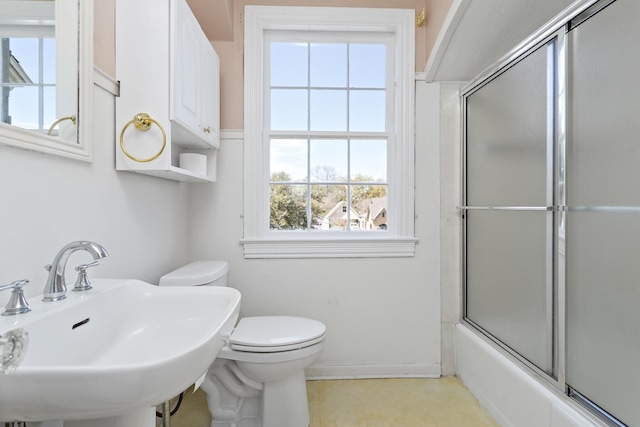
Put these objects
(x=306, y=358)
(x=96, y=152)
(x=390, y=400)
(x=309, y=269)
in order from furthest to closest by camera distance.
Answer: (x=309, y=269) < (x=390, y=400) < (x=306, y=358) < (x=96, y=152)

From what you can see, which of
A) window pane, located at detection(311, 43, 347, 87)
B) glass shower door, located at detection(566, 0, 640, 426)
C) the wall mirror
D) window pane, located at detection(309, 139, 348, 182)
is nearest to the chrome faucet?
the wall mirror

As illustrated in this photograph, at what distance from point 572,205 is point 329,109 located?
1.38 metres

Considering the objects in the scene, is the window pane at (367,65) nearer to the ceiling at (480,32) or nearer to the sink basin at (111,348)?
the ceiling at (480,32)

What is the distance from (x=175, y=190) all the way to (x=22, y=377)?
1334 millimetres

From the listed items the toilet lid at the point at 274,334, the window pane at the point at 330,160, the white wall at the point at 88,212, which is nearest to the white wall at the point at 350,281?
the white wall at the point at 88,212

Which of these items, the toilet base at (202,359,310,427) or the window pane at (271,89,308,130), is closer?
the toilet base at (202,359,310,427)

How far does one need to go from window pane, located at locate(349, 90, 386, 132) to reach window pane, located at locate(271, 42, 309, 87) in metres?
0.33

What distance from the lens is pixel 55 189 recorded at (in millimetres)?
957

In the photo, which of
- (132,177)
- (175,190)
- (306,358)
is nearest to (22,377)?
(132,177)

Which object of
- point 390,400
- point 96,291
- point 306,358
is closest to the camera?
point 96,291

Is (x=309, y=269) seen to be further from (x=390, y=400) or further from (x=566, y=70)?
(x=566, y=70)

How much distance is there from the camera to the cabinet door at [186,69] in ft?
4.10

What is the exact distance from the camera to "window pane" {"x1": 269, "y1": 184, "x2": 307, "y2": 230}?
2.05m

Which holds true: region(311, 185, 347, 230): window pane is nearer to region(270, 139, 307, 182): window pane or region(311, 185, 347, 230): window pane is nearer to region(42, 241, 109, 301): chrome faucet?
region(270, 139, 307, 182): window pane
